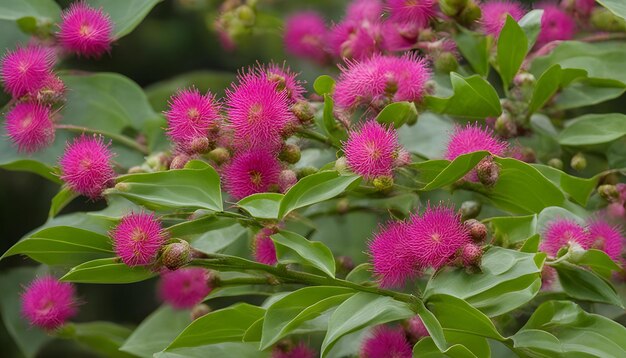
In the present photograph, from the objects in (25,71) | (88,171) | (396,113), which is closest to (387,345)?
(396,113)

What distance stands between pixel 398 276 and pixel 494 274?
9cm

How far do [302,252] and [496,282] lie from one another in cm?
16

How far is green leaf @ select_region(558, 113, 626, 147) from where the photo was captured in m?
1.05

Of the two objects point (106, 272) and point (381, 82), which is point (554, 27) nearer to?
point (381, 82)

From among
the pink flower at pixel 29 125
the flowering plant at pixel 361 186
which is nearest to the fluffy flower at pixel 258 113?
the flowering plant at pixel 361 186

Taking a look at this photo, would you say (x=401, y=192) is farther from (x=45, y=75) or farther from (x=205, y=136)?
(x=45, y=75)

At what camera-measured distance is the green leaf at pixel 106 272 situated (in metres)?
0.85

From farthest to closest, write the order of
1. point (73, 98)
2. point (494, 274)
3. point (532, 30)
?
point (73, 98) → point (532, 30) → point (494, 274)

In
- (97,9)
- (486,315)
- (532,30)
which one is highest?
(97,9)

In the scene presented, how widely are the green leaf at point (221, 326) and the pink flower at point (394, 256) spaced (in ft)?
0.36

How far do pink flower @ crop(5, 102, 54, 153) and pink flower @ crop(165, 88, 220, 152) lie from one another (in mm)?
173

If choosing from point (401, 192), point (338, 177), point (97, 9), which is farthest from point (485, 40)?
point (97, 9)

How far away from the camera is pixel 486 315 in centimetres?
84

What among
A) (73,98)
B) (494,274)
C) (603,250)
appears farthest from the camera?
(73,98)
